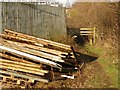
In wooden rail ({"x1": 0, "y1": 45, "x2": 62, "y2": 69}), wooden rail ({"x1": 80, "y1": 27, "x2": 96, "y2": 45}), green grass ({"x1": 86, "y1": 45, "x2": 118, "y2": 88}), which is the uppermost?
wooden rail ({"x1": 80, "y1": 27, "x2": 96, "y2": 45})

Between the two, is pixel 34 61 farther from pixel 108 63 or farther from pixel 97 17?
pixel 97 17

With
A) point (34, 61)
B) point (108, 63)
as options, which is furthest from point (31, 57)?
point (108, 63)

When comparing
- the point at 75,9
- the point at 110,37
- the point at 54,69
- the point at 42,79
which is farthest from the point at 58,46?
the point at 75,9

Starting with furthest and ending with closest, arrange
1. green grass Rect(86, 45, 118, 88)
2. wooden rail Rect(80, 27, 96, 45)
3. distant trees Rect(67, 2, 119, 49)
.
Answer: wooden rail Rect(80, 27, 96, 45) < distant trees Rect(67, 2, 119, 49) < green grass Rect(86, 45, 118, 88)

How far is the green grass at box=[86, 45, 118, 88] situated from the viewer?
8320 mm

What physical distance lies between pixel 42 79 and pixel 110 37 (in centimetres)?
455

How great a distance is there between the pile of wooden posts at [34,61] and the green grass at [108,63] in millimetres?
1167

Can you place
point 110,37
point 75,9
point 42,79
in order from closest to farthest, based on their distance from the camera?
1. point 42,79
2. point 110,37
3. point 75,9

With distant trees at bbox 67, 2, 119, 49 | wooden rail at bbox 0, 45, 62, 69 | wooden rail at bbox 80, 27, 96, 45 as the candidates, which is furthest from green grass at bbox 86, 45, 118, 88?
wooden rail at bbox 0, 45, 62, 69

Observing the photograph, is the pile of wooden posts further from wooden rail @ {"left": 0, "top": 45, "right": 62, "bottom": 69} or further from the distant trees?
the distant trees

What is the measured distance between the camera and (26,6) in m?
11.6

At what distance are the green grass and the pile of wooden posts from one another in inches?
45.9

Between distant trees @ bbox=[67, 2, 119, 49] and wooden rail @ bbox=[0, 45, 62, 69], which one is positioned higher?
distant trees @ bbox=[67, 2, 119, 49]

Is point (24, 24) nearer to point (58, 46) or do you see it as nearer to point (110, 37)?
point (58, 46)
